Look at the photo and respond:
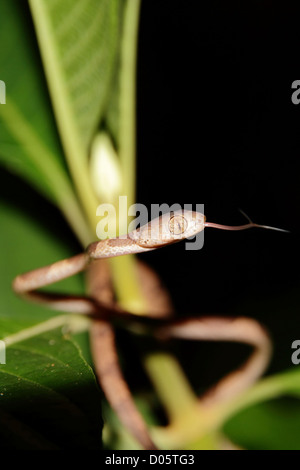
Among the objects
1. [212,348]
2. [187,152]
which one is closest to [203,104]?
[187,152]

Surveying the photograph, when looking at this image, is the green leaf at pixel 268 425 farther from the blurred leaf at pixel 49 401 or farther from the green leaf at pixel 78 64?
the green leaf at pixel 78 64

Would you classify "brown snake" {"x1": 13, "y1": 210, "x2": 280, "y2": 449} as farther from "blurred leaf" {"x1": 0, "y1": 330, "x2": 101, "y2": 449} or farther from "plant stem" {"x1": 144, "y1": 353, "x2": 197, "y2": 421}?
"blurred leaf" {"x1": 0, "y1": 330, "x2": 101, "y2": 449}

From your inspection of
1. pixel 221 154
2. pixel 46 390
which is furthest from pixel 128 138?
pixel 221 154

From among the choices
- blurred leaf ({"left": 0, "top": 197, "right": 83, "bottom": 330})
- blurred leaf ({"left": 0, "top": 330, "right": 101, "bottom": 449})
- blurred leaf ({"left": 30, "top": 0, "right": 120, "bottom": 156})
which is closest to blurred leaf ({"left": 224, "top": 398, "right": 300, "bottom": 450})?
blurred leaf ({"left": 0, "top": 197, "right": 83, "bottom": 330})

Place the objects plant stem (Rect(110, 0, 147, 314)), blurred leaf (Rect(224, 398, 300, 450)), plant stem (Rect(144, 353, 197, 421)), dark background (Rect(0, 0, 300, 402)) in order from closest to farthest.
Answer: plant stem (Rect(110, 0, 147, 314)), plant stem (Rect(144, 353, 197, 421)), blurred leaf (Rect(224, 398, 300, 450)), dark background (Rect(0, 0, 300, 402))

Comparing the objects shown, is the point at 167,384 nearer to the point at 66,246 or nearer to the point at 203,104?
the point at 66,246

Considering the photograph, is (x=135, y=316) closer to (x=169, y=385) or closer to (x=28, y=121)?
(x=169, y=385)

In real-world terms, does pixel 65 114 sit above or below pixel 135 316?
above
